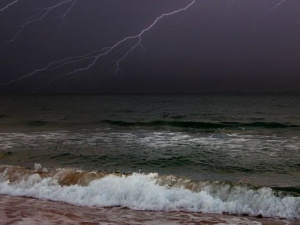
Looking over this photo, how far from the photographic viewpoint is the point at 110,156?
44.9 feet

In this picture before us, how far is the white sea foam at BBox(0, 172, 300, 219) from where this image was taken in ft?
25.1

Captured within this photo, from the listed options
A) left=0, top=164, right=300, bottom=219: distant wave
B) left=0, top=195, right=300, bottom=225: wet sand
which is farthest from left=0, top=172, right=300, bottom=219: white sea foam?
left=0, top=195, right=300, bottom=225: wet sand

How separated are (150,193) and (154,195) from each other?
14 cm

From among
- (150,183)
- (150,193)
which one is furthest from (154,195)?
(150,183)

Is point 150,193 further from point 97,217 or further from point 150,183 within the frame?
point 97,217

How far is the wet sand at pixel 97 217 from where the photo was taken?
21.7 ft

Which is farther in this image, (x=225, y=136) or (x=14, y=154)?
(x=225, y=136)

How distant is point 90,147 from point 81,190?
23.7 ft

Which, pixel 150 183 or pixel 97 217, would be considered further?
pixel 150 183

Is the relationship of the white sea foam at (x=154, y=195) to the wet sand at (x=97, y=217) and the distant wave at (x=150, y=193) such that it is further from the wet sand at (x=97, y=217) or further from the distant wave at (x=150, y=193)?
the wet sand at (x=97, y=217)

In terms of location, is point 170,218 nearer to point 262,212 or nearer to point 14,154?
point 262,212

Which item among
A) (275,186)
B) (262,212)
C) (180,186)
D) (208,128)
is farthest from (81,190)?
(208,128)

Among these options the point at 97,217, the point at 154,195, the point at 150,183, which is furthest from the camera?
the point at 150,183

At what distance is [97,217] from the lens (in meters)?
6.97
